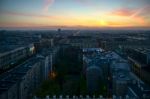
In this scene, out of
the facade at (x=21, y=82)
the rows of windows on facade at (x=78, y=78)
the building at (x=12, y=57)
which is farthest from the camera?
the building at (x=12, y=57)

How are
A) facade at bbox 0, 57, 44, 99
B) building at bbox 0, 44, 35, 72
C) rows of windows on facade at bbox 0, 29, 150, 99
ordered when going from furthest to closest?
building at bbox 0, 44, 35, 72, rows of windows on facade at bbox 0, 29, 150, 99, facade at bbox 0, 57, 44, 99

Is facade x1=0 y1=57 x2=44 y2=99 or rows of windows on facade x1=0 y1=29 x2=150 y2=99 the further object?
rows of windows on facade x1=0 y1=29 x2=150 y2=99

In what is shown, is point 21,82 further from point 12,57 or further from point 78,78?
point 12,57

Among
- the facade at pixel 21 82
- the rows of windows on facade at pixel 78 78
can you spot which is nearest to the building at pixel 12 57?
the rows of windows on facade at pixel 78 78

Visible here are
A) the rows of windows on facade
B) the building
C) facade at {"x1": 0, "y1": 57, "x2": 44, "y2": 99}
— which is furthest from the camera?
the building

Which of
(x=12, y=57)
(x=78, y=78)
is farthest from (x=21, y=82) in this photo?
(x=12, y=57)

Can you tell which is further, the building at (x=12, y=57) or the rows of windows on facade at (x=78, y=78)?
the building at (x=12, y=57)

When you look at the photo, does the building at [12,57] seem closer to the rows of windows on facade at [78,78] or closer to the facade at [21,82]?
the rows of windows on facade at [78,78]

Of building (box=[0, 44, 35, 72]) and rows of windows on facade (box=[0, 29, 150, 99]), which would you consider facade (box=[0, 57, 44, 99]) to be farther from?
building (box=[0, 44, 35, 72])

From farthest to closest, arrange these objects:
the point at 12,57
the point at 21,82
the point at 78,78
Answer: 1. the point at 12,57
2. the point at 78,78
3. the point at 21,82

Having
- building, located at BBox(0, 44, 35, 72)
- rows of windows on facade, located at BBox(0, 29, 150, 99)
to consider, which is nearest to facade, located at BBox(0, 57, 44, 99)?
rows of windows on facade, located at BBox(0, 29, 150, 99)

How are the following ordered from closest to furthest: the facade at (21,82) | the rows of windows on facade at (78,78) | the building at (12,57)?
1. the facade at (21,82)
2. the rows of windows on facade at (78,78)
3. the building at (12,57)
